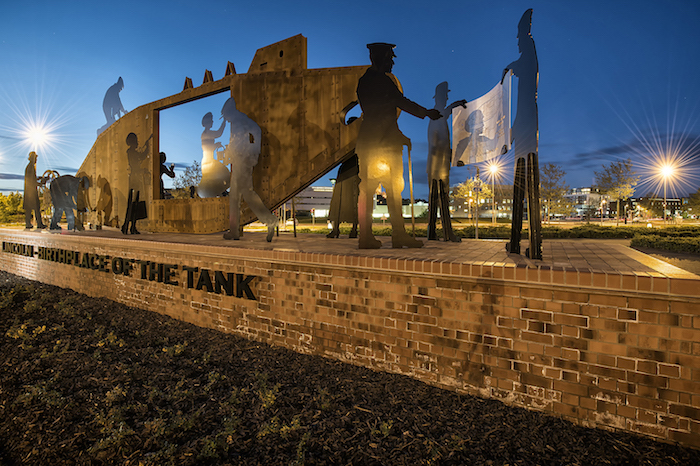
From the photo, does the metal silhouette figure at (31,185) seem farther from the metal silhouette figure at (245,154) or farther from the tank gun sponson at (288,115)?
the metal silhouette figure at (245,154)

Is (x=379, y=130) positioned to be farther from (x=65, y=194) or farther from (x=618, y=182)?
(x=618, y=182)

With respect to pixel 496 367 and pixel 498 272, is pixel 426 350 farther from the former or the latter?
pixel 498 272

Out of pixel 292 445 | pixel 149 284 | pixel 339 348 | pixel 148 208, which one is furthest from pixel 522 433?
pixel 148 208

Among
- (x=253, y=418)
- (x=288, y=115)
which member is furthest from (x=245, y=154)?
(x=253, y=418)

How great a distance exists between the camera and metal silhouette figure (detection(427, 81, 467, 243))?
24.6 ft

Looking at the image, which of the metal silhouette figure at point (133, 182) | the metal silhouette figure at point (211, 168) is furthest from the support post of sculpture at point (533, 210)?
the metal silhouette figure at point (133, 182)

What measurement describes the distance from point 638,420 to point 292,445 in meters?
2.89

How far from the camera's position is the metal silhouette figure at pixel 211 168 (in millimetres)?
11945

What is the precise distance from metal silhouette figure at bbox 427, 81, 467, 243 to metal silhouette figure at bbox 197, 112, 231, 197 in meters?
7.40

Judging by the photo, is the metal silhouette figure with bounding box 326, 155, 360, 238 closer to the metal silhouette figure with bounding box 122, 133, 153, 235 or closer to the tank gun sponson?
the tank gun sponson

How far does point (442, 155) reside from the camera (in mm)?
7527

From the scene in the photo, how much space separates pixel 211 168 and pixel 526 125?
10435 mm

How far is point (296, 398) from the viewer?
148 inches

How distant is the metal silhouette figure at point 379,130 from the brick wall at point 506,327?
4.94 feet
